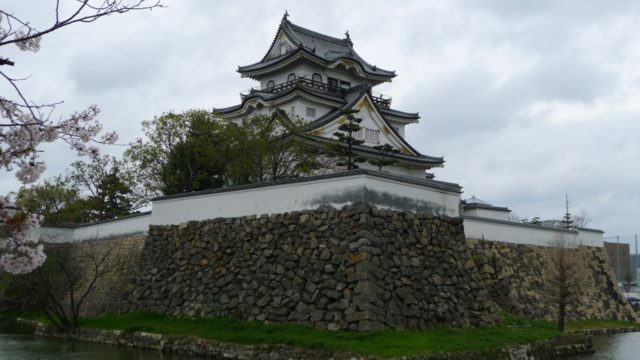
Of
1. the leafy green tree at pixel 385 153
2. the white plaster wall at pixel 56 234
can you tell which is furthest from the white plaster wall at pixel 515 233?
the white plaster wall at pixel 56 234

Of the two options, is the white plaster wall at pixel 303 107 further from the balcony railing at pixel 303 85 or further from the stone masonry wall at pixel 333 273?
the stone masonry wall at pixel 333 273

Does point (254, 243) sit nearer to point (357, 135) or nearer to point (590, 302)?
point (590, 302)

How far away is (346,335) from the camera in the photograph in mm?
11750

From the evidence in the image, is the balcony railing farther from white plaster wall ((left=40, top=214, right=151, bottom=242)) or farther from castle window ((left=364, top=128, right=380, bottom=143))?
white plaster wall ((left=40, top=214, right=151, bottom=242))

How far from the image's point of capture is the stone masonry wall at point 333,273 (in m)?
12.6

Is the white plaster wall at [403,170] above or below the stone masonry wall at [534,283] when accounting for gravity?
above

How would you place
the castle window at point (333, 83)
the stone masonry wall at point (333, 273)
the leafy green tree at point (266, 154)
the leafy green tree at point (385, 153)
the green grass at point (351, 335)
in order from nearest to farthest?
the green grass at point (351, 335) < the stone masonry wall at point (333, 273) < the leafy green tree at point (266, 154) < the leafy green tree at point (385, 153) < the castle window at point (333, 83)

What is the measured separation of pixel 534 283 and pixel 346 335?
1043 cm

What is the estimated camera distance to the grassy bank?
1116 centimetres

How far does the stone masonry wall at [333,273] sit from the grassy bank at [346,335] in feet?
0.98

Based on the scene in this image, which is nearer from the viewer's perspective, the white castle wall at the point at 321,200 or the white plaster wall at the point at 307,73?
the white castle wall at the point at 321,200

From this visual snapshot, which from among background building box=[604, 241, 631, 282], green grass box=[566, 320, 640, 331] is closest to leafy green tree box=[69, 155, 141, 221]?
green grass box=[566, 320, 640, 331]

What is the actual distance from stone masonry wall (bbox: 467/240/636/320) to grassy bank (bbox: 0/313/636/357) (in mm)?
2022

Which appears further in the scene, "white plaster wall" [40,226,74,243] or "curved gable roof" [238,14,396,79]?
"curved gable roof" [238,14,396,79]
